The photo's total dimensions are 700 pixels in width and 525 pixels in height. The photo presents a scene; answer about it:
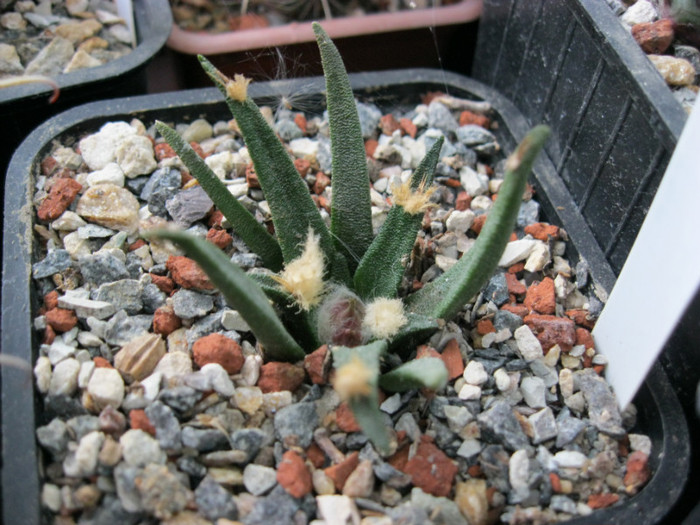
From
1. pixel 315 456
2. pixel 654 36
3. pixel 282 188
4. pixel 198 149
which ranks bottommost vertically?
pixel 315 456

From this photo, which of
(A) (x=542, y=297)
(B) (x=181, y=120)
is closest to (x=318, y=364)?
(A) (x=542, y=297)

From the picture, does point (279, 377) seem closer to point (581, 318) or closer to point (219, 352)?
point (219, 352)

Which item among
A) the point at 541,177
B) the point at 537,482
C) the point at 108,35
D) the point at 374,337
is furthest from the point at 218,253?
the point at 108,35

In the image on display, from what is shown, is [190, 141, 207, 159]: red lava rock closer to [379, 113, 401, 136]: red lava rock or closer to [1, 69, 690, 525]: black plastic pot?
[1, 69, 690, 525]: black plastic pot

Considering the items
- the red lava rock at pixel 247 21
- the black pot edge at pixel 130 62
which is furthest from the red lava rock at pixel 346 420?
the red lava rock at pixel 247 21

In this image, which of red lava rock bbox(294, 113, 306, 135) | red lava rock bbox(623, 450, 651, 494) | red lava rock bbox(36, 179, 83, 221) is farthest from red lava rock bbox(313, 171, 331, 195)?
red lava rock bbox(623, 450, 651, 494)

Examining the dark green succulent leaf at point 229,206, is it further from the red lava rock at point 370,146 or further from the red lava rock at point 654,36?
the red lava rock at point 654,36
